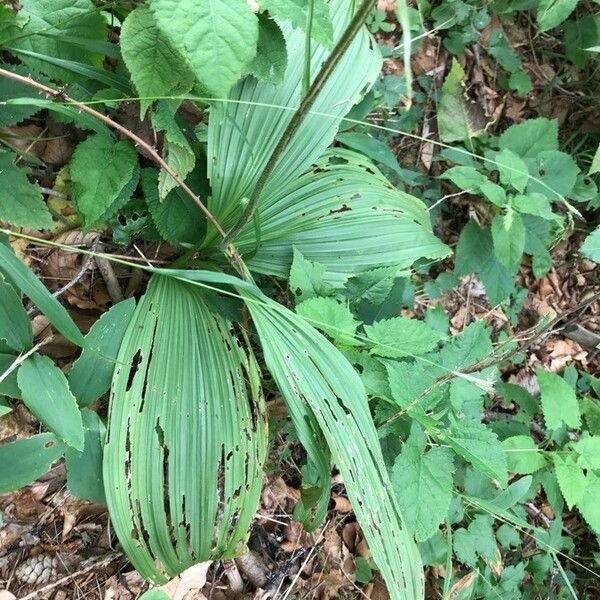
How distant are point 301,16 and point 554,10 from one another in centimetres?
139

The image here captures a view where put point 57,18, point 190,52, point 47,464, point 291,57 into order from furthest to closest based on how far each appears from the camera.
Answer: point 291,57 < point 57,18 < point 47,464 < point 190,52

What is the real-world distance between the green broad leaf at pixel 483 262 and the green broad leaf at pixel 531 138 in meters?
0.32

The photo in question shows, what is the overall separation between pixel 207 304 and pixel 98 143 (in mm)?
423

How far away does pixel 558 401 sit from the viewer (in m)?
1.67

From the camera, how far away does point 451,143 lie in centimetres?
210

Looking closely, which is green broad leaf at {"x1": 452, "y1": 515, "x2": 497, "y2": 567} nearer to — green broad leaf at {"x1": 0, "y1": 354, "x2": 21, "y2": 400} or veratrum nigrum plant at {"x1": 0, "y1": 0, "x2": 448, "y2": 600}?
veratrum nigrum plant at {"x1": 0, "y1": 0, "x2": 448, "y2": 600}

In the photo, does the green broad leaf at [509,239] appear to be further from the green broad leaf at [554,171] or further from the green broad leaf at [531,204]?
the green broad leaf at [554,171]

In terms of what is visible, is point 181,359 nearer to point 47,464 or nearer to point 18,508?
point 47,464

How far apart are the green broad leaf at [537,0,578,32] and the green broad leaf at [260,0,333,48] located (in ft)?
4.29

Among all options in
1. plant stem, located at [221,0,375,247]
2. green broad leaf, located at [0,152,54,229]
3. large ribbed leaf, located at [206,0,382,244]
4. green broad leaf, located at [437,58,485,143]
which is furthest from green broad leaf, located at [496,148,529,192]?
green broad leaf, located at [0,152,54,229]

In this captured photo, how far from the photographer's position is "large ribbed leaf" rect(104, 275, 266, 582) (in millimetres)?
1097

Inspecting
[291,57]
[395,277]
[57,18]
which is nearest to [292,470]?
[395,277]

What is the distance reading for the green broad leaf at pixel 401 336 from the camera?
1162 millimetres

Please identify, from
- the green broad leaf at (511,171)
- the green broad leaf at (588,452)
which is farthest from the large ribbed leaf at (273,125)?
the green broad leaf at (588,452)
